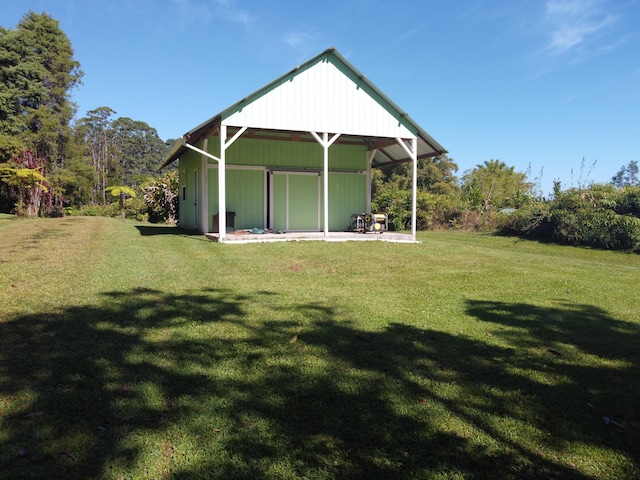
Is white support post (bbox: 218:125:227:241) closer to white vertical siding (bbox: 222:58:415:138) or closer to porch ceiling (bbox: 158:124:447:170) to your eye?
white vertical siding (bbox: 222:58:415:138)

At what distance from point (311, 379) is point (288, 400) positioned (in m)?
0.38

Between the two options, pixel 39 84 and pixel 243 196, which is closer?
pixel 243 196

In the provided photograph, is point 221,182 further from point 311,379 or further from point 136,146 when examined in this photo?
point 136,146

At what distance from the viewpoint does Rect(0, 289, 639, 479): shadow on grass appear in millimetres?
2357

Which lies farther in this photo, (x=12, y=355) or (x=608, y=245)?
(x=608, y=245)

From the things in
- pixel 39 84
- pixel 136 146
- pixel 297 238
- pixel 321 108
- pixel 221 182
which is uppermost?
pixel 136 146

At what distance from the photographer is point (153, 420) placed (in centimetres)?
274

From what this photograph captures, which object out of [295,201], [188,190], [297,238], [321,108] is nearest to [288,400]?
[297,238]

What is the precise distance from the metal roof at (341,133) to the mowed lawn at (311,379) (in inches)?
252

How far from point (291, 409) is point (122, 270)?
566 cm

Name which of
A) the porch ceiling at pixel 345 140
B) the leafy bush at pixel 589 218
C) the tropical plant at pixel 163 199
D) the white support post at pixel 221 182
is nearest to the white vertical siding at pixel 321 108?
the white support post at pixel 221 182

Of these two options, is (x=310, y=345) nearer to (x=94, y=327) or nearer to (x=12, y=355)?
(x=94, y=327)

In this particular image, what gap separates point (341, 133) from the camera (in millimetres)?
13070

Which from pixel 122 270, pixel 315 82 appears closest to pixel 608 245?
pixel 315 82
